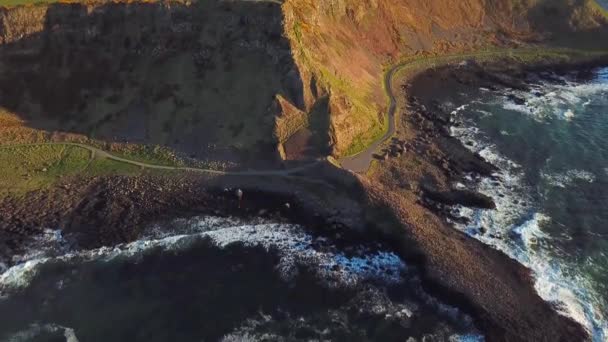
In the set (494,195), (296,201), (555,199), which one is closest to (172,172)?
(296,201)

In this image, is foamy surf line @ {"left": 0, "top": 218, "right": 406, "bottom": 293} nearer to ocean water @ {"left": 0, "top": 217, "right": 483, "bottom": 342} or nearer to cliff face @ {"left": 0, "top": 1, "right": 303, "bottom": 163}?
ocean water @ {"left": 0, "top": 217, "right": 483, "bottom": 342}

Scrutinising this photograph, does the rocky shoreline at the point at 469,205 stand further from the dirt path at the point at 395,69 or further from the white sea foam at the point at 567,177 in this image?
the white sea foam at the point at 567,177

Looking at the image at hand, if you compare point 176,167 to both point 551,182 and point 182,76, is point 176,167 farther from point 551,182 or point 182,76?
point 551,182

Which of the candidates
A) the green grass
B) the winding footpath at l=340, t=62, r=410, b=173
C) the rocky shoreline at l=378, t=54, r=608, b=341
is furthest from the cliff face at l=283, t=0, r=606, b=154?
the green grass

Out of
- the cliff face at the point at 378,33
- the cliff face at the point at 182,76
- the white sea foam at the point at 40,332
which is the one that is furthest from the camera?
the cliff face at the point at 378,33

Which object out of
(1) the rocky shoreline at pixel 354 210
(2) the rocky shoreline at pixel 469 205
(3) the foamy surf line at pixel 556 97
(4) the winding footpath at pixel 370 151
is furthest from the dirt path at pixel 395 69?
(3) the foamy surf line at pixel 556 97

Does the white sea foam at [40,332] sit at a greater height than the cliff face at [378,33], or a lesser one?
lesser
